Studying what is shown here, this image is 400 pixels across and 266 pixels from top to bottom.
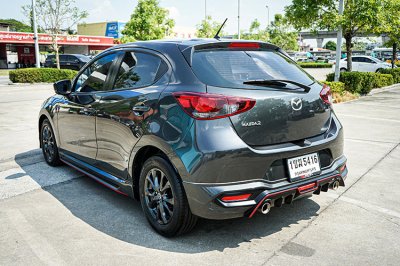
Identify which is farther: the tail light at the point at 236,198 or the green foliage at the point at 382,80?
the green foliage at the point at 382,80

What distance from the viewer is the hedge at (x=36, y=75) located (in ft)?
72.2

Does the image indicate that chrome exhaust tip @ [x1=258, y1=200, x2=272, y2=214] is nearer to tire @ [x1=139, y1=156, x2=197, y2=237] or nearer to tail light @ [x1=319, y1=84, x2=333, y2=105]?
tire @ [x1=139, y1=156, x2=197, y2=237]

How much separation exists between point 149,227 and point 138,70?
148 centimetres

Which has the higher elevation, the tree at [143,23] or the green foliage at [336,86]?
the tree at [143,23]

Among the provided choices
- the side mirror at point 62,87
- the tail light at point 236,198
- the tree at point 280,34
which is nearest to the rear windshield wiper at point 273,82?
the tail light at point 236,198

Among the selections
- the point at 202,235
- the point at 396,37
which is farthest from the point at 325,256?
the point at 396,37

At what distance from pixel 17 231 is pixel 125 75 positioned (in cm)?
176

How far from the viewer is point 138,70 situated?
3744 mm

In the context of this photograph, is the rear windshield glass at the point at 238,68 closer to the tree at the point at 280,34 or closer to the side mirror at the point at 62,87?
the side mirror at the point at 62,87

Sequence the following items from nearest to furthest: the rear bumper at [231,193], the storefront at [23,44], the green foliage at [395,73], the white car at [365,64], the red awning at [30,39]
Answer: the rear bumper at [231,193] → the green foliage at [395,73] → the white car at [365,64] → the red awning at [30,39] → the storefront at [23,44]

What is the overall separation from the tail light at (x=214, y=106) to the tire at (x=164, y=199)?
53cm

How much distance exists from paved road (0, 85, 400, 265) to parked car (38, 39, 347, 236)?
284 millimetres

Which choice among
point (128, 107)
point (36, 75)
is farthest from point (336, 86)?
Result: point (36, 75)

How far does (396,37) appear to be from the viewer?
82.6 feet
